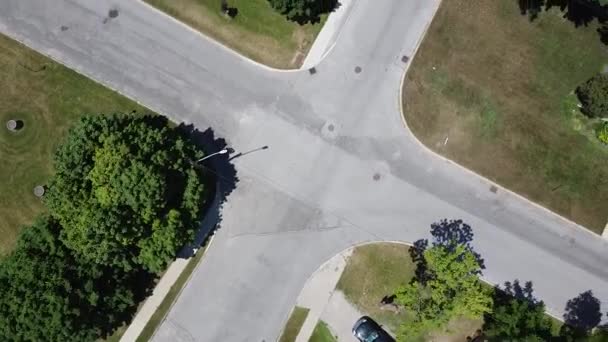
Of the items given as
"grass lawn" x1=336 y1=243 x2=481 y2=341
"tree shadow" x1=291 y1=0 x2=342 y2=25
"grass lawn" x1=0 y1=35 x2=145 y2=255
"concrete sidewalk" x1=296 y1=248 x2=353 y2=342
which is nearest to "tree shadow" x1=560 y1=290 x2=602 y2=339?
"grass lawn" x1=336 y1=243 x2=481 y2=341

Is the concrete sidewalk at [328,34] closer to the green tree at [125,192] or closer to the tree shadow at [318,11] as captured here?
the tree shadow at [318,11]

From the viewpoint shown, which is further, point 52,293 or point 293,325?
point 293,325

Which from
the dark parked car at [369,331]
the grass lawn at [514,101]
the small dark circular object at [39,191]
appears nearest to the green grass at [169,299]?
the small dark circular object at [39,191]

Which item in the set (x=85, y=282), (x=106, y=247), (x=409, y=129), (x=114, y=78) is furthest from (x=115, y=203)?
(x=409, y=129)

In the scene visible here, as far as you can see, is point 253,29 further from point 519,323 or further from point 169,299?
point 519,323

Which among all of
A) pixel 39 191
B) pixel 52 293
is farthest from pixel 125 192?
pixel 39 191

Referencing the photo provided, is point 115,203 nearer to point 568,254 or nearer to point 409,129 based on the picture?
point 409,129
